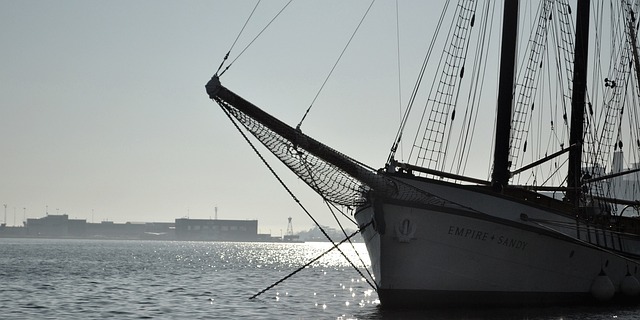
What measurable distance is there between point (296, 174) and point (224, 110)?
153 inches

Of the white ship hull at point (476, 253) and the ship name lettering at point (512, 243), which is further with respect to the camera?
the ship name lettering at point (512, 243)

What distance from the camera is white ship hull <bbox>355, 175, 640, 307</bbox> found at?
1329 inches

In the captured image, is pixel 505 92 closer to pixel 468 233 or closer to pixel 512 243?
pixel 512 243

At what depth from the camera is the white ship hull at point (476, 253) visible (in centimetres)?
3375

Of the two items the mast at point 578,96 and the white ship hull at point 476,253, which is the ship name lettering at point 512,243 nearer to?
the white ship hull at point 476,253

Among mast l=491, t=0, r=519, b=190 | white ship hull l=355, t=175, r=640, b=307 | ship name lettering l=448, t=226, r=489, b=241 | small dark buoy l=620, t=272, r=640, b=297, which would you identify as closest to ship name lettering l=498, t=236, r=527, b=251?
white ship hull l=355, t=175, r=640, b=307

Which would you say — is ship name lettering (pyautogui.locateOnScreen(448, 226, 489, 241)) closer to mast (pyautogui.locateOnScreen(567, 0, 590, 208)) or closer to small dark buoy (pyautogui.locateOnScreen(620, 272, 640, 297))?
small dark buoy (pyautogui.locateOnScreen(620, 272, 640, 297))

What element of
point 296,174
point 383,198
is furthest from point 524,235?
point 296,174

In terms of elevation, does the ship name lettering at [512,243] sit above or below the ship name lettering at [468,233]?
below

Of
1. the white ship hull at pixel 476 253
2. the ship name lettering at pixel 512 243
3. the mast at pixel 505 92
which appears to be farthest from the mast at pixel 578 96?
the ship name lettering at pixel 512 243

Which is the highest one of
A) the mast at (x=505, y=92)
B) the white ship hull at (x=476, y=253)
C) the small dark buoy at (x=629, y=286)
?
the mast at (x=505, y=92)

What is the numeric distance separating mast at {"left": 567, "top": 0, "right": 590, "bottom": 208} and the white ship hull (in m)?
5.89

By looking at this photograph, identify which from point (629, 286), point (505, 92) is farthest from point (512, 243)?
point (629, 286)

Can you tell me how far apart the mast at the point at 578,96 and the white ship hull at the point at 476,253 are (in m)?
5.89
